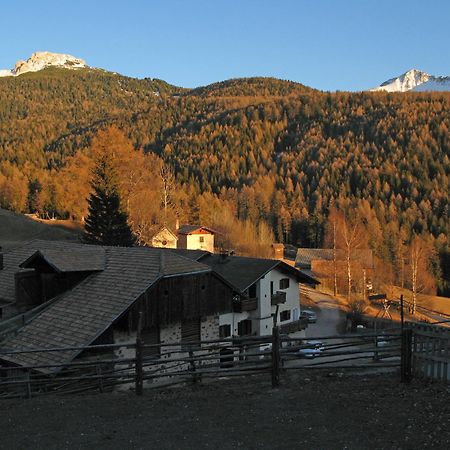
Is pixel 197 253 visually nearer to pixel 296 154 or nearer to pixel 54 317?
pixel 54 317

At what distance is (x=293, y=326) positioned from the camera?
1580 inches

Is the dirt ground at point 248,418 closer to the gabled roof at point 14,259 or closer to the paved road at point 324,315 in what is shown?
Answer: the gabled roof at point 14,259

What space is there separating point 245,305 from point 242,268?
3.97 m

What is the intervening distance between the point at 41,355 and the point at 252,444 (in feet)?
37.1

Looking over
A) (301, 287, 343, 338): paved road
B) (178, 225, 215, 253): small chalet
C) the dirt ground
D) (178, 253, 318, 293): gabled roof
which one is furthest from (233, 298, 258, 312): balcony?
(178, 225, 215, 253): small chalet

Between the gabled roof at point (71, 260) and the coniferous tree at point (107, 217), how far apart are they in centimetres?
2224

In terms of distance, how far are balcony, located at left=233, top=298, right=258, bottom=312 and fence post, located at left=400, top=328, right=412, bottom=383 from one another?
74.5 ft

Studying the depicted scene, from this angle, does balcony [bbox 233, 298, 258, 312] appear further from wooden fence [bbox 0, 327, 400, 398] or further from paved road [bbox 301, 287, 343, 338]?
wooden fence [bbox 0, 327, 400, 398]

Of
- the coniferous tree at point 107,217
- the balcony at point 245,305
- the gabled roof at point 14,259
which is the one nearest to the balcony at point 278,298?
the balcony at point 245,305

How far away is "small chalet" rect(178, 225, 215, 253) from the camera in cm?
7844

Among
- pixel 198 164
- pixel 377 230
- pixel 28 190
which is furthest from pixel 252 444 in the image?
pixel 198 164

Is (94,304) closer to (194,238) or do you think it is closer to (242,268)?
(242,268)

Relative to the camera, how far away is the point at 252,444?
375 inches

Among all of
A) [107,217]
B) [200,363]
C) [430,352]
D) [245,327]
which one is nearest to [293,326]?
[245,327]
